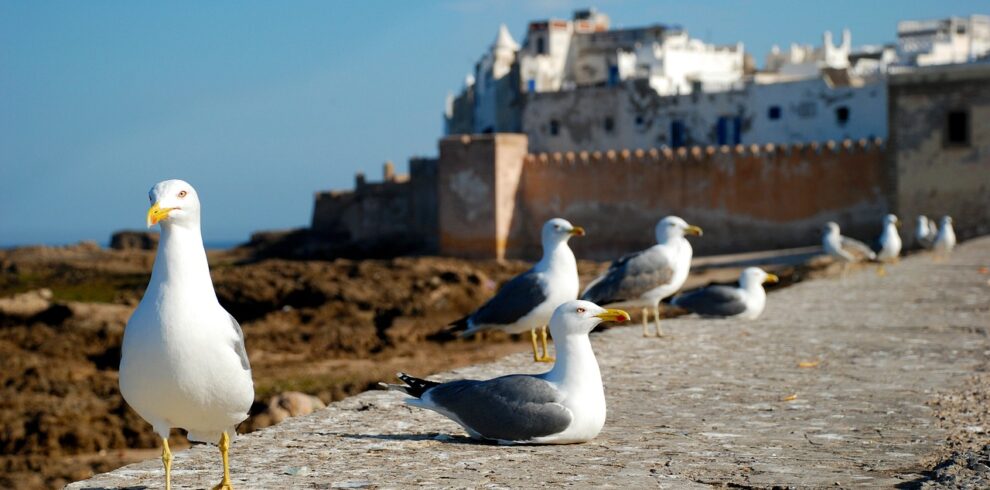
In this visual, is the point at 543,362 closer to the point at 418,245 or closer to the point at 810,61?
the point at 418,245

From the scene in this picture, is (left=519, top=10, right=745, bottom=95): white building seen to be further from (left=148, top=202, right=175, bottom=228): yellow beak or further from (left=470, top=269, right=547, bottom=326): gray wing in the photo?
(left=148, top=202, right=175, bottom=228): yellow beak

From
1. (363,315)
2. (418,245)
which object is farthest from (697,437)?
(418,245)

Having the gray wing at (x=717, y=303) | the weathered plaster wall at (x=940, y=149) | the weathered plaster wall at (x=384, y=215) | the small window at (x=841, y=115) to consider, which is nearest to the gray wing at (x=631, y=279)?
the gray wing at (x=717, y=303)

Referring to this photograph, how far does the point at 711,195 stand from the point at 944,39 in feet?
94.6

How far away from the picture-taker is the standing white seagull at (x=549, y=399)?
16.5 feet

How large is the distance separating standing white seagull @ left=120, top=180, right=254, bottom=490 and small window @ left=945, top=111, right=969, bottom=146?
24626mm

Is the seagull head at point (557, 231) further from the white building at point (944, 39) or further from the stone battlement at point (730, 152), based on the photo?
the white building at point (944, 39)

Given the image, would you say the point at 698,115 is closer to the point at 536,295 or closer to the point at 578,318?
the point at 536,295

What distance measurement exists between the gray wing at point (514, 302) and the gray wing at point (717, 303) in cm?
283

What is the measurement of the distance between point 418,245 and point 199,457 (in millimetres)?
30892

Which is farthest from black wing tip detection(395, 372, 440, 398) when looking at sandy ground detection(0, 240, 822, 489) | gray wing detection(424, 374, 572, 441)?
sandy ground detection(0, 240, 822, 489)

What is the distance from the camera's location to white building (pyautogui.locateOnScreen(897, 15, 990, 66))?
52625mm

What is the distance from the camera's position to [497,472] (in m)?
4.69

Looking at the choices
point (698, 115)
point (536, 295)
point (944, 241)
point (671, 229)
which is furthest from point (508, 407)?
point (698, 115)
